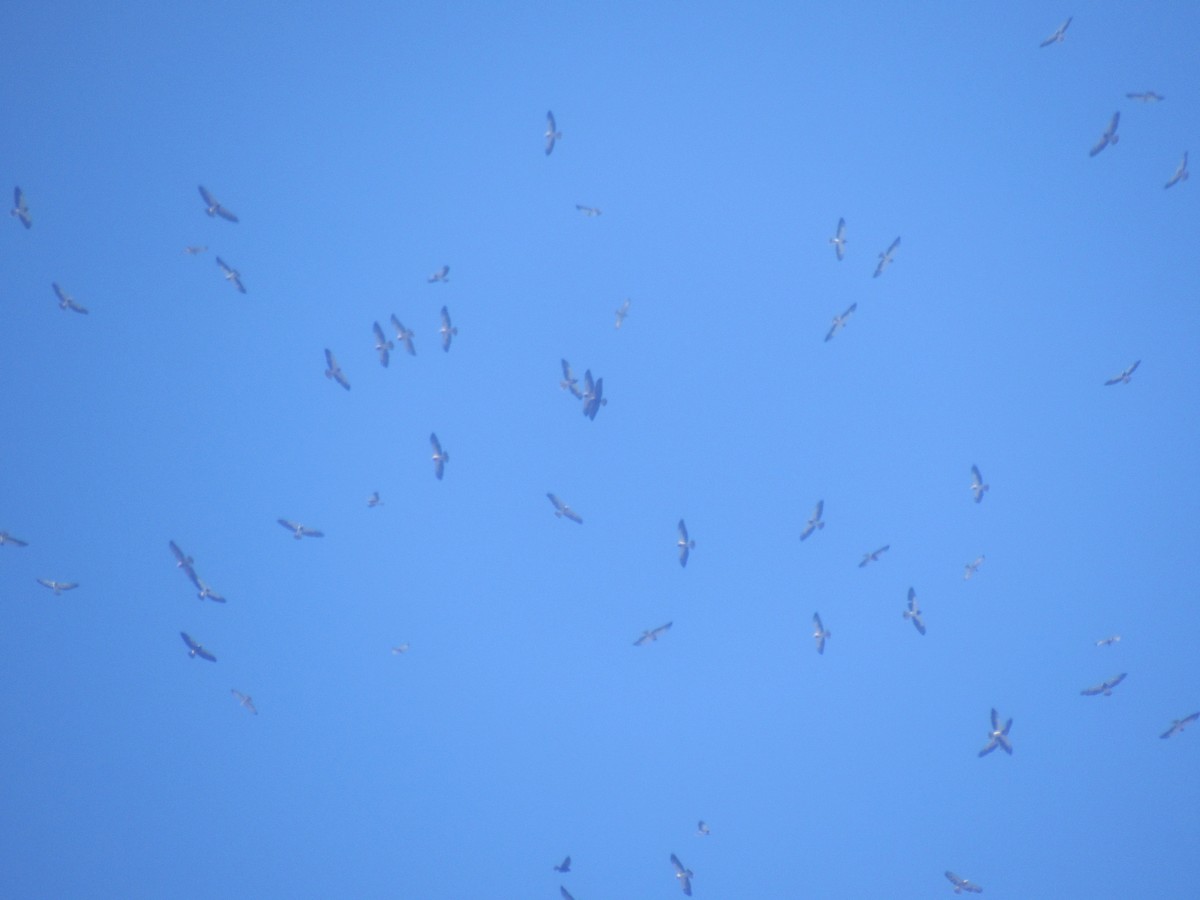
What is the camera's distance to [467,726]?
1445cm

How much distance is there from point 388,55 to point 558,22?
6.68ft

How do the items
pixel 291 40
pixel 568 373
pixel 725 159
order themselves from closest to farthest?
pixel 568 373
pixel 291 40
pixel 725 159

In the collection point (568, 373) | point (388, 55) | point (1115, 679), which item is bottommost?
point (1115, 679)

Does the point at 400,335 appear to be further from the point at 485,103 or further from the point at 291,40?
the point at 291,40

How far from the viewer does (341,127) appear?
9.87m

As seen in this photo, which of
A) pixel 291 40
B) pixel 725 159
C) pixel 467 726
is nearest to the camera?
pixel 291 40

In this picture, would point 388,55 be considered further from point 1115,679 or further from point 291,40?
point 1115,679

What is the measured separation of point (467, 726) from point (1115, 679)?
394 inches

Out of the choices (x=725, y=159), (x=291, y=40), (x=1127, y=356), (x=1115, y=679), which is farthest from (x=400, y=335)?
(x=1127, y=356)

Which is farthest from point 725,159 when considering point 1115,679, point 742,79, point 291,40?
point 1115,679

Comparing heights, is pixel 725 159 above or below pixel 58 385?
above

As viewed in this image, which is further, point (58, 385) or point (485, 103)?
point (58, 385)

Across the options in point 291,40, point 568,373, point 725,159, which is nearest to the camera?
point 568,373

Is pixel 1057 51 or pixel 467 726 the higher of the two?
pixel 1057 51
